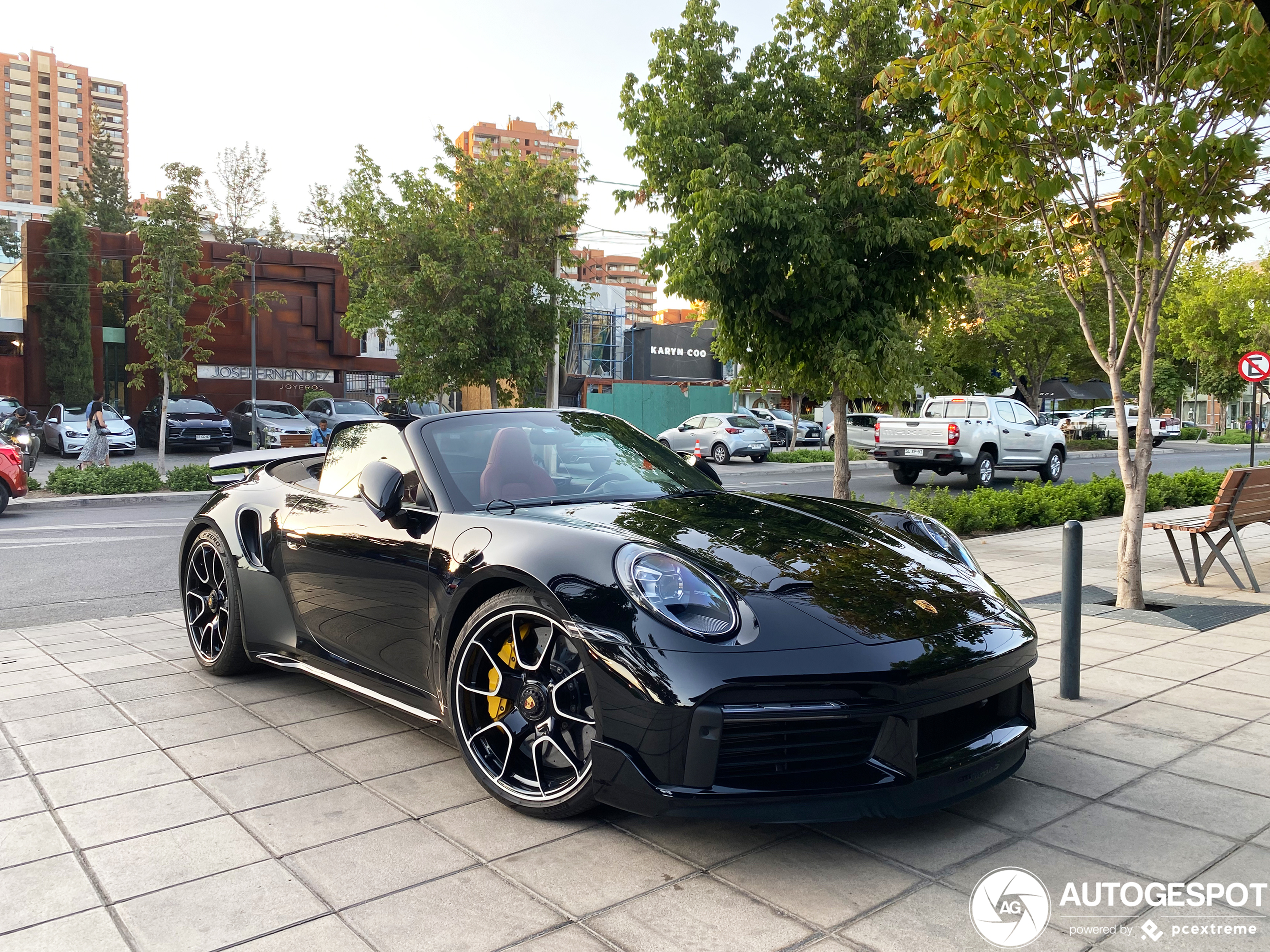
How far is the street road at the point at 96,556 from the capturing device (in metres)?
7.49

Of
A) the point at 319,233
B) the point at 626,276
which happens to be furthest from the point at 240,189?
the point at 626,276

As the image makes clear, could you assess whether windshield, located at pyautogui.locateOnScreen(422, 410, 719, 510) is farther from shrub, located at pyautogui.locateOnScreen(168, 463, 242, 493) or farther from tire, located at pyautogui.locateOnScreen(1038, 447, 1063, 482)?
tire, located at pyautogui.locateOnScreen(1038, 447, 1063, 482)

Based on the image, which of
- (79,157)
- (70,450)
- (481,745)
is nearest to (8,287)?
(70,450)

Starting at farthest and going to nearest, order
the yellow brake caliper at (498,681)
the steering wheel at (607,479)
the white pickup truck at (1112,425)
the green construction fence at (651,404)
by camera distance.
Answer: the white pickup truck at (1112,425) → the green construction fence at (651,404) → the steering wheel at (607,479) → the yellow brake caliper at (498,681)

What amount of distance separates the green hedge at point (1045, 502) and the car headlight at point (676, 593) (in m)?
7.87

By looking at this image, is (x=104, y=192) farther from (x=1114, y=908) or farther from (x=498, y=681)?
(x=1114, y=908)

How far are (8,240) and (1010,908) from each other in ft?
250

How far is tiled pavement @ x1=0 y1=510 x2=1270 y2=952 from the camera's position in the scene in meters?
2.42

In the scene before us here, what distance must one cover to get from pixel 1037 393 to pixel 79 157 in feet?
493

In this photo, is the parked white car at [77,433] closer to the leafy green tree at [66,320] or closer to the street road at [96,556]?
the leafy green tree at [66,320]

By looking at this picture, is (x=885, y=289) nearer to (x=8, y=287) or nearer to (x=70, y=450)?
(x=70, y=450)

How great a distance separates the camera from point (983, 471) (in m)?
19.0

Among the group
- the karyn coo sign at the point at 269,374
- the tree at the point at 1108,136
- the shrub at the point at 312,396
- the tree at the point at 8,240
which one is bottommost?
the shrub at the point at 312,396

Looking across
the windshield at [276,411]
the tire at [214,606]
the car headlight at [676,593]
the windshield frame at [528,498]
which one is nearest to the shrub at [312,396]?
the windshield at [276,411]
